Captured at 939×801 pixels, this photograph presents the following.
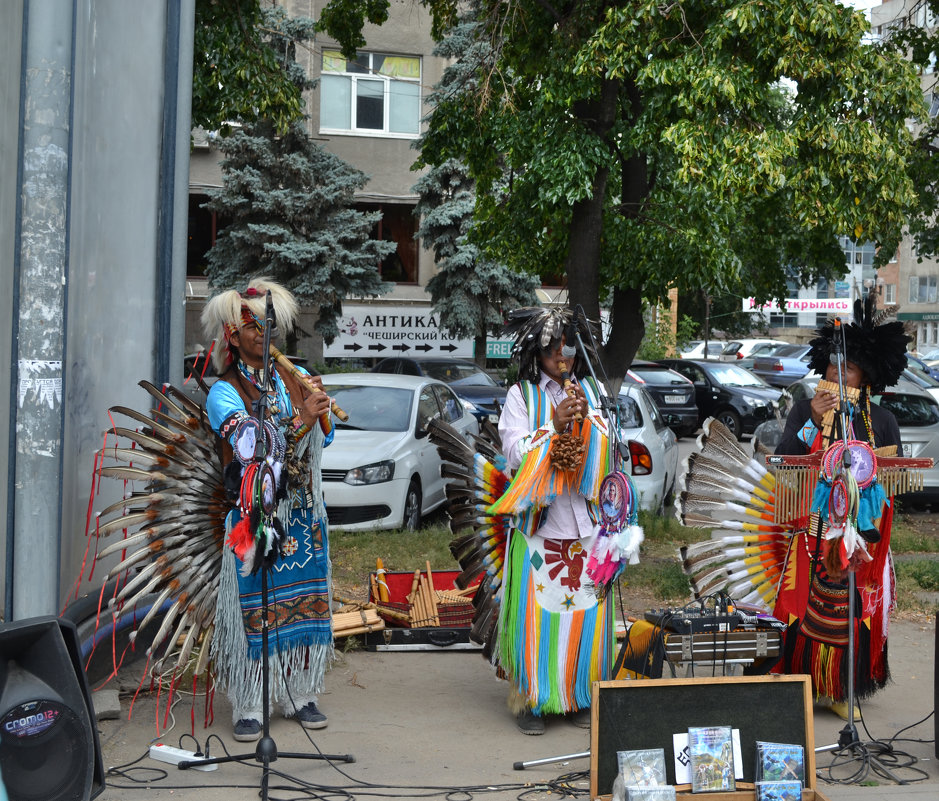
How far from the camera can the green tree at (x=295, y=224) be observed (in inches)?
819

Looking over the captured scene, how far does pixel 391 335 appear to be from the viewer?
23922mm

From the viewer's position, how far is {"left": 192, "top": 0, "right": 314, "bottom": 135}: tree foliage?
32.3 ft

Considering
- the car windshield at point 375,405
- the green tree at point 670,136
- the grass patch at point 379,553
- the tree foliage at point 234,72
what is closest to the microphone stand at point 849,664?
the green tree at point 670,136

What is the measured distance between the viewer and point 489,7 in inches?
398

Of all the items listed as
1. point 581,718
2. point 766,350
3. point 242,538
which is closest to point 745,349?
point 766,350

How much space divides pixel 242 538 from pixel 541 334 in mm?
1610

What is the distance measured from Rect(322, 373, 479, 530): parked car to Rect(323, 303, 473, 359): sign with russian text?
12.2 meters

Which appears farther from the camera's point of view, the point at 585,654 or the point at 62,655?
the point at 585,654

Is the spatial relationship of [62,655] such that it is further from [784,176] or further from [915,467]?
[784,176]

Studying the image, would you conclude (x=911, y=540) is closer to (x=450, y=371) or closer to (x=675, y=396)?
(x=675, y=396)

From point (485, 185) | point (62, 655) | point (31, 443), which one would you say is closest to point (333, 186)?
point (485, 185)

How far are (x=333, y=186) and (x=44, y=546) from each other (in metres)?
17.3

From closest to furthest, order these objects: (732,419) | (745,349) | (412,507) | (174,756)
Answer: (174,756)
(412,507)
(732,419)
(745,349)

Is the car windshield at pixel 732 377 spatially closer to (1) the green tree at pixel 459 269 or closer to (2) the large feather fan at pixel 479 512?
(1) the green tree at pixel 459 269
